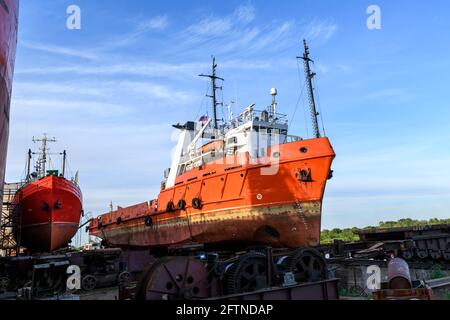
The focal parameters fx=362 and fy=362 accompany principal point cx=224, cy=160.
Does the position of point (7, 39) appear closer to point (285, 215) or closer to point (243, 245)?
point (285, 215)

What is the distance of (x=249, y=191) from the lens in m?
16.2

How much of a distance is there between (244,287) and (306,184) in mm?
9347

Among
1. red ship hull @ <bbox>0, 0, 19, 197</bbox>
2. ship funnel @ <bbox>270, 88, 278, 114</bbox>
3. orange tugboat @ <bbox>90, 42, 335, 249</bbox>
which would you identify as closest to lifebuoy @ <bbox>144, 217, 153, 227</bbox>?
orange tugboat @ <bbox>90, 42, 335, 249</bbox>

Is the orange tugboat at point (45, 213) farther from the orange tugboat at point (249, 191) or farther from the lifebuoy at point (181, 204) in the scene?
the lifebuoy at point (181, 204)

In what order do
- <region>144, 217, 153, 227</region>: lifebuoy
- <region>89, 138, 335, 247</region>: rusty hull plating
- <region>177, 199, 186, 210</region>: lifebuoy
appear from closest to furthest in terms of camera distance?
1. <region>89, 138, 335, 247</region>: rusty hull plating
2. <region>177, 199, 186, 210</region>: lifebuoy
3. <region>144, 217, 153, 227</region>: lifebuoy

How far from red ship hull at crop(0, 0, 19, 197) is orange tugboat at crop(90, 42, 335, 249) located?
1009 cm

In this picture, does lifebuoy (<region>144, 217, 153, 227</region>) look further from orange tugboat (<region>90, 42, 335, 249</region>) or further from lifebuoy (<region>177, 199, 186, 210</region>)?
lifebuoy (<region>177, 199, 186, 210</region>)

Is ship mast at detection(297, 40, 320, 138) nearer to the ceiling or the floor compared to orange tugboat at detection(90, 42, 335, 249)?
nearer to the ceiling

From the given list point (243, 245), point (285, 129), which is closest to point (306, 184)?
point (243, 245)

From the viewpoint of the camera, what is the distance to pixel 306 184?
1571 centimetres

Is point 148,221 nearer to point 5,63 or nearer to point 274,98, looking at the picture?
point 274,98

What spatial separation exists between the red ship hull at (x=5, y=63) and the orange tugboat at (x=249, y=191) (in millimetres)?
10088

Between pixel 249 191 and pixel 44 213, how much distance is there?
11.1 meters

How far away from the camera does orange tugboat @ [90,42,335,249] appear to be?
15.8 m
